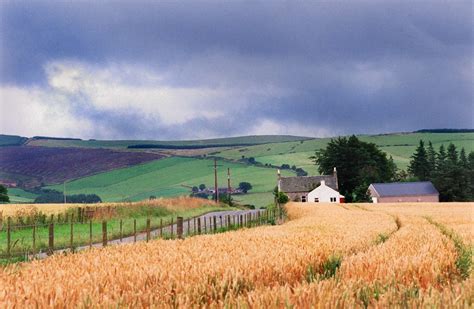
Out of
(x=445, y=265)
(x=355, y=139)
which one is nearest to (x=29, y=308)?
(x=445, y=265)

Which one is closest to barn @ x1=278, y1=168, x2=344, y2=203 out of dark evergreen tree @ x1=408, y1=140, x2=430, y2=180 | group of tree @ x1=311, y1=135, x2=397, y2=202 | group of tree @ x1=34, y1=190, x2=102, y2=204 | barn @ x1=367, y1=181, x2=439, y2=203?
group of tree @ x1=311, y1=135, x2=397, y2=202

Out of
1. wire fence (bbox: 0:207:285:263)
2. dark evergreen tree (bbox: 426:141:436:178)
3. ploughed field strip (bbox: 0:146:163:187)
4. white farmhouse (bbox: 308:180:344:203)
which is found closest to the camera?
wire fence (bbox: 0:207:285:263)

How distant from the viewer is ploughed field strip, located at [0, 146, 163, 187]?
13588cm

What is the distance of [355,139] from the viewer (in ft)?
406

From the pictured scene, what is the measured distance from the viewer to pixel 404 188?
123m

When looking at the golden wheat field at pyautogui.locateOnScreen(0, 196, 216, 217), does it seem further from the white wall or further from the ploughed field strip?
the ploughed field strip

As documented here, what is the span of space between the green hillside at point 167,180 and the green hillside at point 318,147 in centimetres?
1410

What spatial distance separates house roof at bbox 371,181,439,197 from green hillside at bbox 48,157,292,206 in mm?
21955

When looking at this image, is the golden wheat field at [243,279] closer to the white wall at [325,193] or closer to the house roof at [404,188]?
the white wall at [325,193]

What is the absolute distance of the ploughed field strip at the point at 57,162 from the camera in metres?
136

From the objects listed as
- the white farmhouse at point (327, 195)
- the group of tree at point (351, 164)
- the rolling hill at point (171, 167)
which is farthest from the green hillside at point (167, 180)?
the group of tree at point (351, 164)

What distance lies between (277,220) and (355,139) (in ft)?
262

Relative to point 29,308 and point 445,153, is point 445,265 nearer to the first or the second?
point 29,308

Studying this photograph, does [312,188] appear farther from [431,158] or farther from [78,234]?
[78,234]
